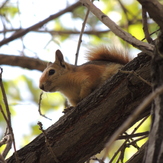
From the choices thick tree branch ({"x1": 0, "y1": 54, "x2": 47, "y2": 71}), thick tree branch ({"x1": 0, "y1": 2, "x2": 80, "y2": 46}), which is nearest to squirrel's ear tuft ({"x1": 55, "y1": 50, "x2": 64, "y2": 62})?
thick tree branch ({"x1": 0, "y1": 54, "x2": 47, "y2": 71})

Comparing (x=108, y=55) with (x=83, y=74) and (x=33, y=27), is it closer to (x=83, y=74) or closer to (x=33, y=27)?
(x=83, y=74)

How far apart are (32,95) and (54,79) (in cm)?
211

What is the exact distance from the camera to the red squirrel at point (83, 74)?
11.6 ft

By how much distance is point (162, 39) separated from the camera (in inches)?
64.6

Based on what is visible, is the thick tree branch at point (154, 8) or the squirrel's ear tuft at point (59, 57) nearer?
the thick tree branch at point (154, 8)

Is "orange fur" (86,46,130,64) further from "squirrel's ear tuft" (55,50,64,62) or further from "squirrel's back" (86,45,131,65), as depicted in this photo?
"squirrel's ear tuft" (55,50,64,62)

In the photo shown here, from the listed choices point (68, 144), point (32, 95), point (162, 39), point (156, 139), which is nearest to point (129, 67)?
point (68, 144)

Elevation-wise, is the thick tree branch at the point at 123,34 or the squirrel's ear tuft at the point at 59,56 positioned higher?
the squirrel's ear tuft at the point at 59,56

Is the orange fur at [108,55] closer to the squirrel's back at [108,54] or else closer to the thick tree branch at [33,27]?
the squirrel's back at [108,54]

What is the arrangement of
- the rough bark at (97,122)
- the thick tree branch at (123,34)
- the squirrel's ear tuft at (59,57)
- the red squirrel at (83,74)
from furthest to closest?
1. the squirrel's ear tuft at (59,57)
2. the red squirrel at (83,74)
3. the rough bark at (97,122)
4. the thick tree branch at (123,34)

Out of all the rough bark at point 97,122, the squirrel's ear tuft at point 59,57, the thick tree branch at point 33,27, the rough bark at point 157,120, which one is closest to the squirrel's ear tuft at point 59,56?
the squirrel's ear tuft at point 59,57

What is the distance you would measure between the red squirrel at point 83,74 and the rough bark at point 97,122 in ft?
3.15

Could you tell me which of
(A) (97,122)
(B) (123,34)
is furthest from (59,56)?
(B) (123,34)

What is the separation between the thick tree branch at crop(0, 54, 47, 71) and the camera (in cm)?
443
